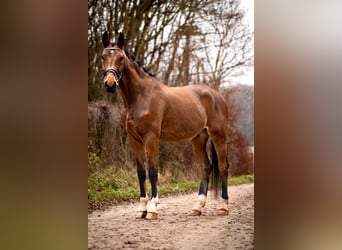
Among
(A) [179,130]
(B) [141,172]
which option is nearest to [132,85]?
(A) [179,130]

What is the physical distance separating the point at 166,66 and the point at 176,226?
3.58ft

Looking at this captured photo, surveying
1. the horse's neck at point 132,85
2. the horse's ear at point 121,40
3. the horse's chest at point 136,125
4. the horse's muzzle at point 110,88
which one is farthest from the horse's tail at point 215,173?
the horse's ear at point 121,40

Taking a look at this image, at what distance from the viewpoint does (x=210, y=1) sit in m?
3.32

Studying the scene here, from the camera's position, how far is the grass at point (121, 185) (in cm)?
329

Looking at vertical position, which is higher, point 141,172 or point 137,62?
point 137,62

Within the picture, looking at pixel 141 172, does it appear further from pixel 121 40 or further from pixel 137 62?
pixel 121 40

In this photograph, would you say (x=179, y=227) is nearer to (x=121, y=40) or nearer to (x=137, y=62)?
(x=137, y=62)

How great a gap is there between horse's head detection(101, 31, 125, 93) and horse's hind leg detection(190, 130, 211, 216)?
0.68 m

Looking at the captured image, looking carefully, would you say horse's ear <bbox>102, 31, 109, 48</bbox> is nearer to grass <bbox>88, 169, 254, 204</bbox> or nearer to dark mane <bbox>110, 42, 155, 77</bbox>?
dark mane <bbox>110, 42, 155, 77</bbox>

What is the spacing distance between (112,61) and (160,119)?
512 mm

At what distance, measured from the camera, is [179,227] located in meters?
3.30

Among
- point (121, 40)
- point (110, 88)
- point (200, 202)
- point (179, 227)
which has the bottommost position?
point (179, 227)
